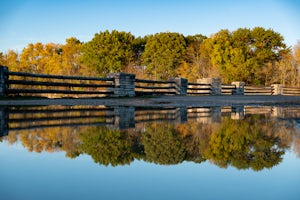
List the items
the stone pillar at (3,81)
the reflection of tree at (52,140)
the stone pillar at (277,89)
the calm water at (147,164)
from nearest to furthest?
1. the calm water at (147,164)
2. the reflection of tree at (52,140)
3. the stone pillar at (3,81)
4. the stone pillar at (277,89)

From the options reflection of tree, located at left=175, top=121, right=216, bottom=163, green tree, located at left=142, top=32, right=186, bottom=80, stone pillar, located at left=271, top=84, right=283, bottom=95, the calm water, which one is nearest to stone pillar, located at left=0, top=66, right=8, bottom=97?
the calm water

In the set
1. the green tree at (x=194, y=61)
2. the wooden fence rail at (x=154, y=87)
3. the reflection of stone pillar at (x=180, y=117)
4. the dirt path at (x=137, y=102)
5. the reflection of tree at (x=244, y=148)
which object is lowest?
the dirt path at (x=137, y=102)

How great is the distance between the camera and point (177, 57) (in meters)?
46.1

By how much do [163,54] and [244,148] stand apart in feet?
143

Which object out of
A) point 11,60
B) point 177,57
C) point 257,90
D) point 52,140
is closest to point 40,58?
point 11,60

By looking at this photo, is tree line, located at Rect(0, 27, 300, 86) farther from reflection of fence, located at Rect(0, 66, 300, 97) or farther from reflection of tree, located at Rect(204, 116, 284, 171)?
reflection of tree, located at Rect(204, 116, 284, 171)

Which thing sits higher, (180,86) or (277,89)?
(180,86)

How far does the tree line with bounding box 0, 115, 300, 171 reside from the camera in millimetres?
2574

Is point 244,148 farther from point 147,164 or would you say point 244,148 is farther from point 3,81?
point 3,81

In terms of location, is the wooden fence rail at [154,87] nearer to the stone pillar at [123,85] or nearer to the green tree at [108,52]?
the stone pillar at [123,85]

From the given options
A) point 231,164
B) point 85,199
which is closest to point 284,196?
point 231,164

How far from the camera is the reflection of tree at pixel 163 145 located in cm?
259

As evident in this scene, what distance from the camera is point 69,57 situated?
54562mm

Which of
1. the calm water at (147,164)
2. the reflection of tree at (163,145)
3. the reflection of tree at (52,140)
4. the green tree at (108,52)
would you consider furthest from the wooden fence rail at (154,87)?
the green tree at (108,52)
